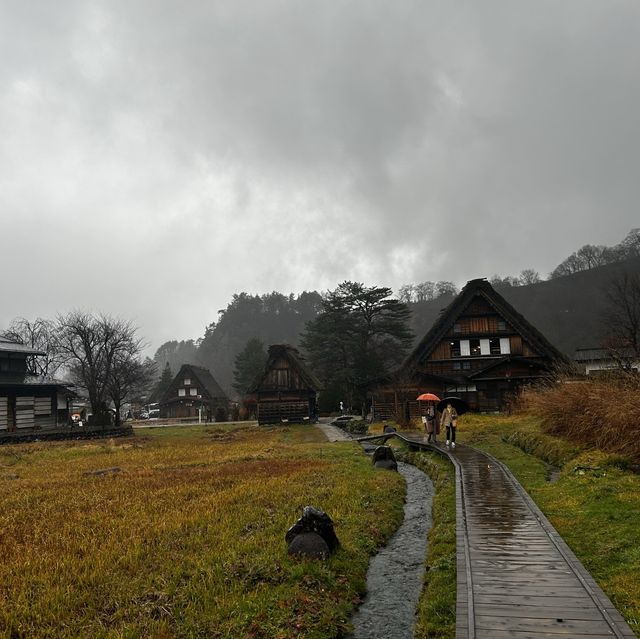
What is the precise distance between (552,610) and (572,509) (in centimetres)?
573

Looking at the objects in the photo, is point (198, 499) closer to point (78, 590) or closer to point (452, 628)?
point (78, 590)

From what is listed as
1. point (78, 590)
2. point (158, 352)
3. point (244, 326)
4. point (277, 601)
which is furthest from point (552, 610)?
point (158, 352)

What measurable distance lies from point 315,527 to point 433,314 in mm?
103102

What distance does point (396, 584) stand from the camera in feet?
28.4

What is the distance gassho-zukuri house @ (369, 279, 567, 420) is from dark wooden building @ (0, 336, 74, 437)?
2840 cm

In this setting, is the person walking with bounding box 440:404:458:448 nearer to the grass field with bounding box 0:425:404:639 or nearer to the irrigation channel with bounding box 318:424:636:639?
the grass field with bounding box 0:425:404:639

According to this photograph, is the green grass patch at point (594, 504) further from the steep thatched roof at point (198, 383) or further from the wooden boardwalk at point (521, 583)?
the steep thatched roof at point (198, 383)

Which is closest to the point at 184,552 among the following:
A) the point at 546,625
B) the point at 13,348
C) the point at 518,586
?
the point at 518,586

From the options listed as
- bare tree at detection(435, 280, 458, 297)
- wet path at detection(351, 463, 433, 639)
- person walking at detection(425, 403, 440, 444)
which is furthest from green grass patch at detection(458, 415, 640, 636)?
bare tree at detection(435, 280, 458, 297)

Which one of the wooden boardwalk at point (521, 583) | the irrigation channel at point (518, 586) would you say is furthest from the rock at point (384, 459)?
the irrigation channel at point (518, 586)

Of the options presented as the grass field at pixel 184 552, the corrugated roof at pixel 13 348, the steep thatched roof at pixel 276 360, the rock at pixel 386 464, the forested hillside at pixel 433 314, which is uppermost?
the forested hillside at pixel 433 314

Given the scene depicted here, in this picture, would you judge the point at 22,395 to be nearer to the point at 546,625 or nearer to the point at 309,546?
the point at 309,546

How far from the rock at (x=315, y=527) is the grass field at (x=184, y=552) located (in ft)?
0.99

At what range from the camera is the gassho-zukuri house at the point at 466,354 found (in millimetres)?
40562
